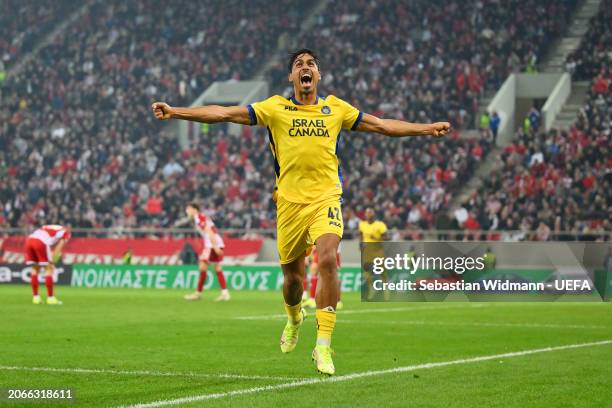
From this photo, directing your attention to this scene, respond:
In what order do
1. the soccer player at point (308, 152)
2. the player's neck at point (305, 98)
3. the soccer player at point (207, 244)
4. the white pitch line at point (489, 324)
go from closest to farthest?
1. the soccer player at point (308, 152)
2. the player's neck at point (305, 98)
3. the white pitch line at point (489, 324)
4. the soccer player at point (207, 244)

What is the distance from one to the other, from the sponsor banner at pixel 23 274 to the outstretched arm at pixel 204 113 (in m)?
25.5

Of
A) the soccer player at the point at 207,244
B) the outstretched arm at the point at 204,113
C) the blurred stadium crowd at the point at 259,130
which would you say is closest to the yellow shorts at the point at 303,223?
the outstretched arm at the point at 204,113

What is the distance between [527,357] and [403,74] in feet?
105

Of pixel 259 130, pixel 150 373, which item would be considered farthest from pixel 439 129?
pixel 259 130

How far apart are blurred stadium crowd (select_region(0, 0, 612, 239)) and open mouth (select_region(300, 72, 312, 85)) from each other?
74.7 feet

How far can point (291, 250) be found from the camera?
10.7m

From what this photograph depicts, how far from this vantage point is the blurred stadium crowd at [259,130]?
36250 mm

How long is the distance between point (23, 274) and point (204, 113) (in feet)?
86.8

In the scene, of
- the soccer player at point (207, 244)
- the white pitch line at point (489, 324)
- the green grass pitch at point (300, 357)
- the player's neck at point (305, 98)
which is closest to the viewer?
the green grass pitch at point (300, 357)

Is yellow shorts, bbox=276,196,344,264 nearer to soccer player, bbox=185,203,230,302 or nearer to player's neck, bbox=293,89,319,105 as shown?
player's neck, bbox=293,89,319,105

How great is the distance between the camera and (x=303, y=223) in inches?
414

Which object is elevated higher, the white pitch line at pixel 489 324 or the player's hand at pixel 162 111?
the player's hand at pixel 162 111

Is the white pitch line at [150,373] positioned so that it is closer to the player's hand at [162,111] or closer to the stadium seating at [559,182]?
the player's hand at [162,111]

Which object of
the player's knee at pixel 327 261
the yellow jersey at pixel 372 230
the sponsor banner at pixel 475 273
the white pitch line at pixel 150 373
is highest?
the player's knee at pixel 327 261
